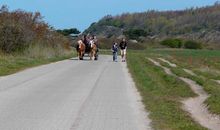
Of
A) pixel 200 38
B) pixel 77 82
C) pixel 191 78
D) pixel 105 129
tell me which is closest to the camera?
pixel 105 129

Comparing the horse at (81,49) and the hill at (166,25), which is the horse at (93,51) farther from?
the hill at (166,25)

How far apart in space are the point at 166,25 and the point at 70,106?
149881 millimetres

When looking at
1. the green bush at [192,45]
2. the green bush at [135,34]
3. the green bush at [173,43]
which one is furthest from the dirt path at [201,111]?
the green bush at [135,34]

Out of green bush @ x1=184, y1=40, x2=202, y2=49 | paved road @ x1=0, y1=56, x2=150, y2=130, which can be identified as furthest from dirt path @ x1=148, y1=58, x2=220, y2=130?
green bush @ x1=184, y1=40, x2=202, y2=49

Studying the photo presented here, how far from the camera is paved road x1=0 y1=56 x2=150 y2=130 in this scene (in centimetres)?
1139

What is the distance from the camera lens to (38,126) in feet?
36.2

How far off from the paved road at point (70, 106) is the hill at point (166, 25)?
114 meters

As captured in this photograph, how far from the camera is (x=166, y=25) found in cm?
16262

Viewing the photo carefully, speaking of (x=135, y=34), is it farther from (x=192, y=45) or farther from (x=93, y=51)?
(x=93, y=51)

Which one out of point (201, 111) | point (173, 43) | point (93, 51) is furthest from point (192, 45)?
point (201, 111)

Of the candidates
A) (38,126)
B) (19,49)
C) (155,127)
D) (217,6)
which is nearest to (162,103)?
(155,127)

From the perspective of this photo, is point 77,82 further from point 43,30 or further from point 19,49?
point 43,30

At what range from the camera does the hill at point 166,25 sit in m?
148

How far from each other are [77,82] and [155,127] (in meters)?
10.6
